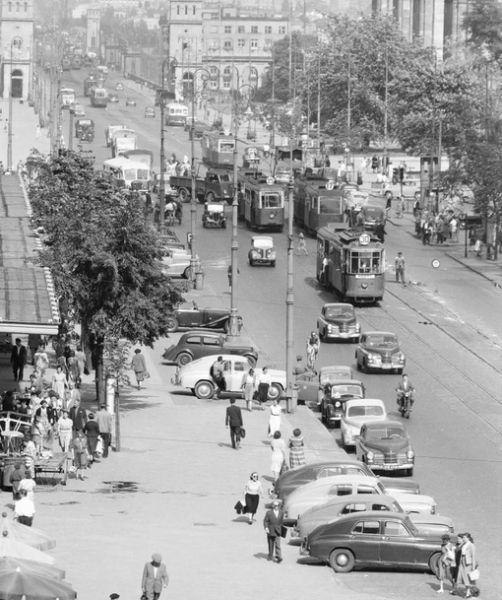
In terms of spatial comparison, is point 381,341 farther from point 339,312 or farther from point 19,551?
point 19,551

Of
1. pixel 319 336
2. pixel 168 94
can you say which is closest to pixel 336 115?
pixel 168 94

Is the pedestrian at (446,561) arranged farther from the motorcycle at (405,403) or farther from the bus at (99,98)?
the bus at (99,98)

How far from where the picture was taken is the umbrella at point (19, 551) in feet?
102

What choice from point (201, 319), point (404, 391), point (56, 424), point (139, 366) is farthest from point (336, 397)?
point (201, 319)

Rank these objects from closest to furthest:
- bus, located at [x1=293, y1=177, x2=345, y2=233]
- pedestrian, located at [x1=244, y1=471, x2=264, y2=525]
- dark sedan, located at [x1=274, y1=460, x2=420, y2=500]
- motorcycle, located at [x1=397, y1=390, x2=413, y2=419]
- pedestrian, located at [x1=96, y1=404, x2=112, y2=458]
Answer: pedestrian, located at [x1=244, y1=471, x2=264, y2=525]
dark sedan, located at [x1=274, y1=460, x2=420, y2=500]
pedestrian, located at [x1=96, y1=404, x2=112, y2=458]
motorcycle, located at [x1=397, y1=390, x2=413, y2=419]
bus, located at [x1=293, y1=177, x2=345, y2=233]

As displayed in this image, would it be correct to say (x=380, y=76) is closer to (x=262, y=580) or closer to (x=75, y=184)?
(x=75, y=184)

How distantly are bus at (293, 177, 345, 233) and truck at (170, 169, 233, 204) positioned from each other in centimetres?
644

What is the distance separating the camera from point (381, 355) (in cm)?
6359

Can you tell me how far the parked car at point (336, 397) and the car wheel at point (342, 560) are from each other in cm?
1752

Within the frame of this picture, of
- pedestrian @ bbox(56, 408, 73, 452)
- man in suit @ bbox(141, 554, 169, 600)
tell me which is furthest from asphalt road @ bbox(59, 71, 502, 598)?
pedestrian @ bbox(56, 408, 73, 452)

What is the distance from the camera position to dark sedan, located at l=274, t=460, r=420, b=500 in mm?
43156

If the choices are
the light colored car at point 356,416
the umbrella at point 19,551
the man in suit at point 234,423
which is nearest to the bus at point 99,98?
the light colored car at point 356,416

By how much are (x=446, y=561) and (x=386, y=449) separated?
12.5 metres

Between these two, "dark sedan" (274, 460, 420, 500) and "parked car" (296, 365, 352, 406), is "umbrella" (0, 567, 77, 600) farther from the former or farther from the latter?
"parked car" (296, 365, 352, 406)
